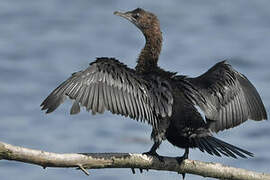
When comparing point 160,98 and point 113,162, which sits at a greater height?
point 160,98

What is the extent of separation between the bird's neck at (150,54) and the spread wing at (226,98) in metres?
0.41

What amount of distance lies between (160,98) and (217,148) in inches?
26.3

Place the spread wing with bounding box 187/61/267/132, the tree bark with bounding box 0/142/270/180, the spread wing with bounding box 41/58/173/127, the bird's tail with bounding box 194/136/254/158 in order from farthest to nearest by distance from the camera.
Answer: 1. the spread wing with bounding box 187/61/267/132
2. the bird's tail with bounding box 194/136/254/158
3. the spread wing with bounding box 41/58/173/127
4. the tree bark with bounding box 0/142/270/180

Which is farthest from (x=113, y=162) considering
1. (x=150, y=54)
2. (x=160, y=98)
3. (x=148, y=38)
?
(x=148, y=38)

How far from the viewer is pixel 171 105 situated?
18.7ft

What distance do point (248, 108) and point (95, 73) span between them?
1.96 m

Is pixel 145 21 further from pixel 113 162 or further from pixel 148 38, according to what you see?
pixel 113 162

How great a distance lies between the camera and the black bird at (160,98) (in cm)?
542

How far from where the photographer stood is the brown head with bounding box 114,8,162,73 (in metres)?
6.42

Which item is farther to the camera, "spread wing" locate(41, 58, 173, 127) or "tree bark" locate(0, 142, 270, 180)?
"spread wing" locate(41, 58, 173, 127)

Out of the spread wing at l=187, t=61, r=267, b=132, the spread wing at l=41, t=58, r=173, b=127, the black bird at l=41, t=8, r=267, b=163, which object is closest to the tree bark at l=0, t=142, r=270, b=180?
the black bird at l=41, t=8, r=267, b=163

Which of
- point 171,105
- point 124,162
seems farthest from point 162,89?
point 124,162

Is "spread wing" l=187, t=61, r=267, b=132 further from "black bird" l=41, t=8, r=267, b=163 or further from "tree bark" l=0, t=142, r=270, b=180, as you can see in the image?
"tree bark" l=0, t=142, r=270, b=180

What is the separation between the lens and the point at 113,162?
5.13 metres
